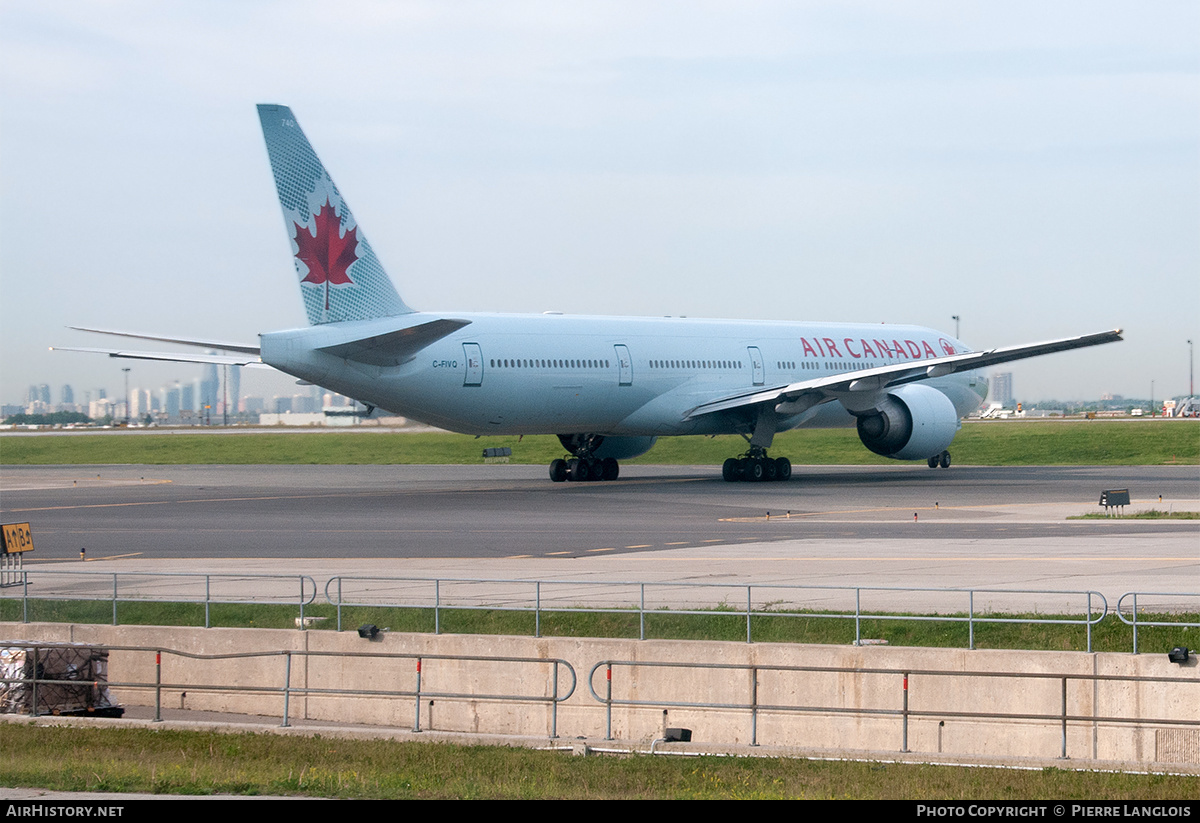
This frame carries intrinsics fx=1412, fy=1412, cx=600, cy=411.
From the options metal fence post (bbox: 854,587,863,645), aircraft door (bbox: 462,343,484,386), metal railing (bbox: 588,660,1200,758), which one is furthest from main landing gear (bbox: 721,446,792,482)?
metal railing (bbox: 588,660,1200,758)

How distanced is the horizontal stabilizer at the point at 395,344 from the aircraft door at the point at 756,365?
45.5 feet

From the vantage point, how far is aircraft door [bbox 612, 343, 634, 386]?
150 feet

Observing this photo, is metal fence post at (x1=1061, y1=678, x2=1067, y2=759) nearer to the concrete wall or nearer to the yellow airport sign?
the concrete wall

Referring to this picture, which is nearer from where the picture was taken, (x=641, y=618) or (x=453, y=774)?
(x=453, y=774)

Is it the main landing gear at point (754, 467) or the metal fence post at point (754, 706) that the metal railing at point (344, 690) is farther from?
the main landing gear at point (754, 467)

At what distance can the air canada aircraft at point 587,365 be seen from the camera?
39125 millimetres

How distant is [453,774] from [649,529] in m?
17.0

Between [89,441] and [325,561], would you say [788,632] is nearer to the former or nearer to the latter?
[325,561]

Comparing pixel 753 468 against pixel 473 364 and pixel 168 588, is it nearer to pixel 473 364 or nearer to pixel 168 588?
pixel 473 364

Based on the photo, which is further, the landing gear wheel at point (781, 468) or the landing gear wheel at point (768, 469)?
the landing gear wheel at point (781, 468)

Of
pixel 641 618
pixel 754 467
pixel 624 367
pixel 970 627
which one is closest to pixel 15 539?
pixel 641 618

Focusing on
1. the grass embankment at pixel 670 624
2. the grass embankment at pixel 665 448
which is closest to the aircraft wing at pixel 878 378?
the grass embankment at pixel 665 448

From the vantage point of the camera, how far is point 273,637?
20094 millimetres

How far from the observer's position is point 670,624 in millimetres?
19641
